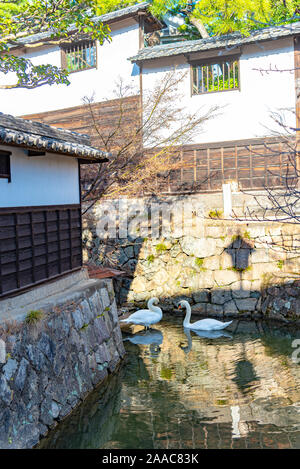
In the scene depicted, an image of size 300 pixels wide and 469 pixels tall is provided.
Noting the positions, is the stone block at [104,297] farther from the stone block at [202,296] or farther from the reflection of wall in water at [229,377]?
the stone block at [202,296]

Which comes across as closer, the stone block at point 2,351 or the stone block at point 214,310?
the stone block at point 2,351

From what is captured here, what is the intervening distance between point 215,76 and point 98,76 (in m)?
5.97

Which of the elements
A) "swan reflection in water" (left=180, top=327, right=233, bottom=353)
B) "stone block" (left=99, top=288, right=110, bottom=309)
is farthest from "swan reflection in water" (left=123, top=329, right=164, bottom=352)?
"stone block" (left=99, top=288, right=110, bottom=309)

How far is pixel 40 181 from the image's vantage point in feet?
31.9

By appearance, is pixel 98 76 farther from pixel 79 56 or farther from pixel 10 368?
pixel 10 368

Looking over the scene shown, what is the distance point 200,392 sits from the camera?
938cm

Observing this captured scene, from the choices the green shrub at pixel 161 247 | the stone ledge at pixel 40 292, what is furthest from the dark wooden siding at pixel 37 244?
the green shrub at pixel 161 247

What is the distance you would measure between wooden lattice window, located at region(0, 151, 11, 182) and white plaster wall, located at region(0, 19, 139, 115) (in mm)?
12197

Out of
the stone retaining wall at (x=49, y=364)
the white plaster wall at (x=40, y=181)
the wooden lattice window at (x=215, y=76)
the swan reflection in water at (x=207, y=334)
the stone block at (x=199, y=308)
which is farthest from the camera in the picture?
the wooden lattice window at (x=215, y=76)

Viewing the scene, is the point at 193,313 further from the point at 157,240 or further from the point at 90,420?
Answer: the point at 90,420

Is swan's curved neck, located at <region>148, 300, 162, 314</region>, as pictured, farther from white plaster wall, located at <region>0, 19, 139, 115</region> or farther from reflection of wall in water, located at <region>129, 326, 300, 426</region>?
white plaster wall, located at <region>0, 19, 139, 115</region>

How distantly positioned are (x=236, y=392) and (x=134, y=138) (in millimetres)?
10526

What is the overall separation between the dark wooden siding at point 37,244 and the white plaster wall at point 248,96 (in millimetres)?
9975

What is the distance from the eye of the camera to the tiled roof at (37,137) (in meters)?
7.25
